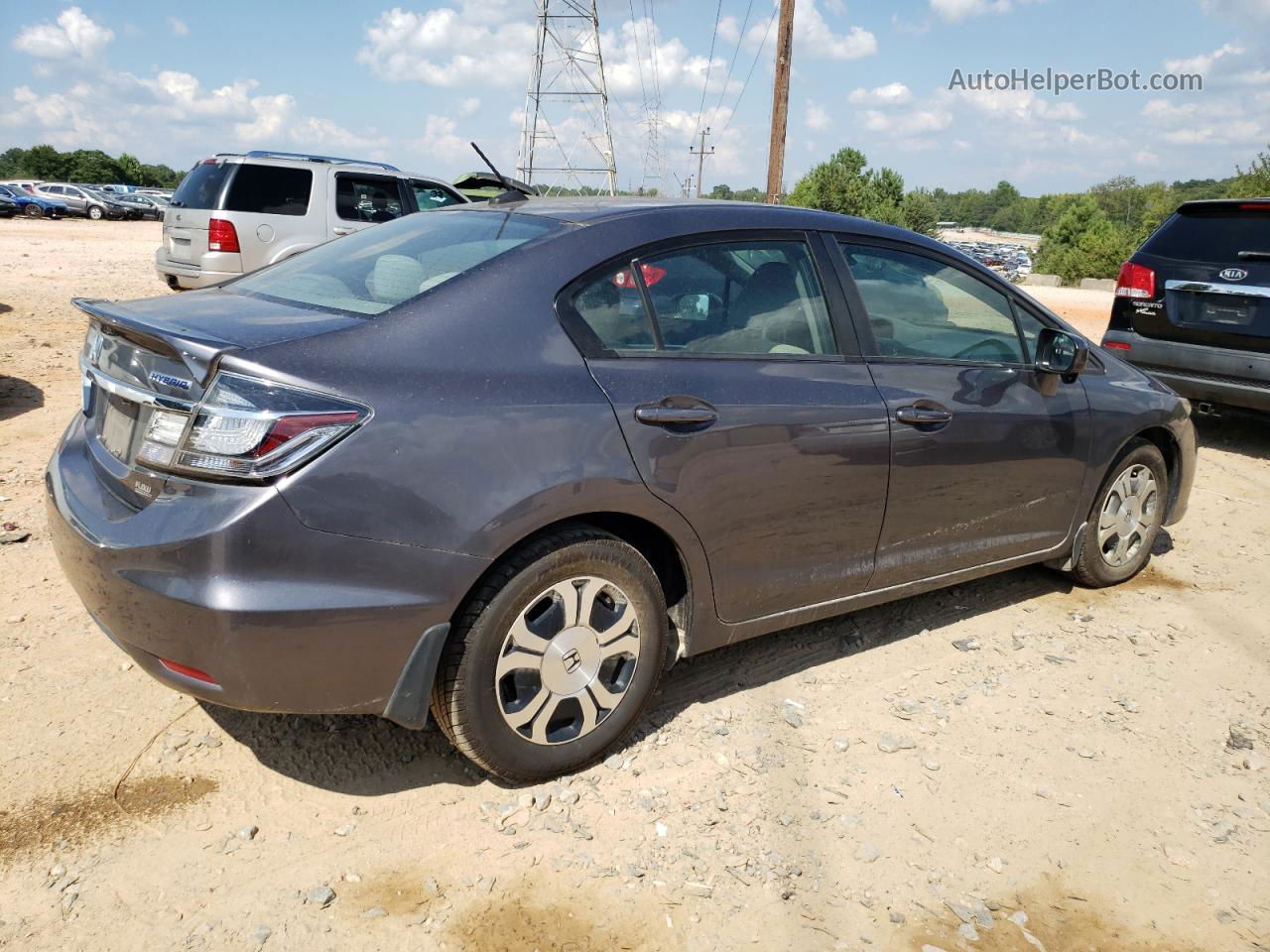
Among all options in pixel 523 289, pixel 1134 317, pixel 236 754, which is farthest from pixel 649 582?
pixel 1134 317

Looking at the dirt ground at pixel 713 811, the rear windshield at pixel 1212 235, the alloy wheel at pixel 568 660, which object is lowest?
the dirt ground at pixel 713 811

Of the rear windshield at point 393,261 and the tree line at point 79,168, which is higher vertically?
the tree line at point 79,168

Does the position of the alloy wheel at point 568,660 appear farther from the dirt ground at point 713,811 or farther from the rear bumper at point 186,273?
the rear bumper at point 186,273

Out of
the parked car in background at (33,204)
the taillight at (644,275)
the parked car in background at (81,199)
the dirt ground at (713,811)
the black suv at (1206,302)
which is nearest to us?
the dirt ground at (713,811)

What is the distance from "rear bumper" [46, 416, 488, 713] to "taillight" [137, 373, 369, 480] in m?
0.06

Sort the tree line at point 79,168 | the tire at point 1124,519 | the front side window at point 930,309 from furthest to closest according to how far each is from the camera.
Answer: the tree line at point 79,168
the tire at point 1124,519
the front side window at point 930,309

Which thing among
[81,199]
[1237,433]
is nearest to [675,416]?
[1237,433]

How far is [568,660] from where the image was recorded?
9.46ft

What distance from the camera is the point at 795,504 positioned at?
3301mm

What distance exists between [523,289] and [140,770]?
5.96ft

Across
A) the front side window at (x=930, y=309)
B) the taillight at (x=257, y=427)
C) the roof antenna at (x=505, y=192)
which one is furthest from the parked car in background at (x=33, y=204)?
the taillight at (x=257, y=427)

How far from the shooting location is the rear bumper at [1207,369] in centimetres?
704

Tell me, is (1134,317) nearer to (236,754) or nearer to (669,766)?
(669,766)

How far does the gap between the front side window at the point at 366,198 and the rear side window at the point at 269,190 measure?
0.37 meters
